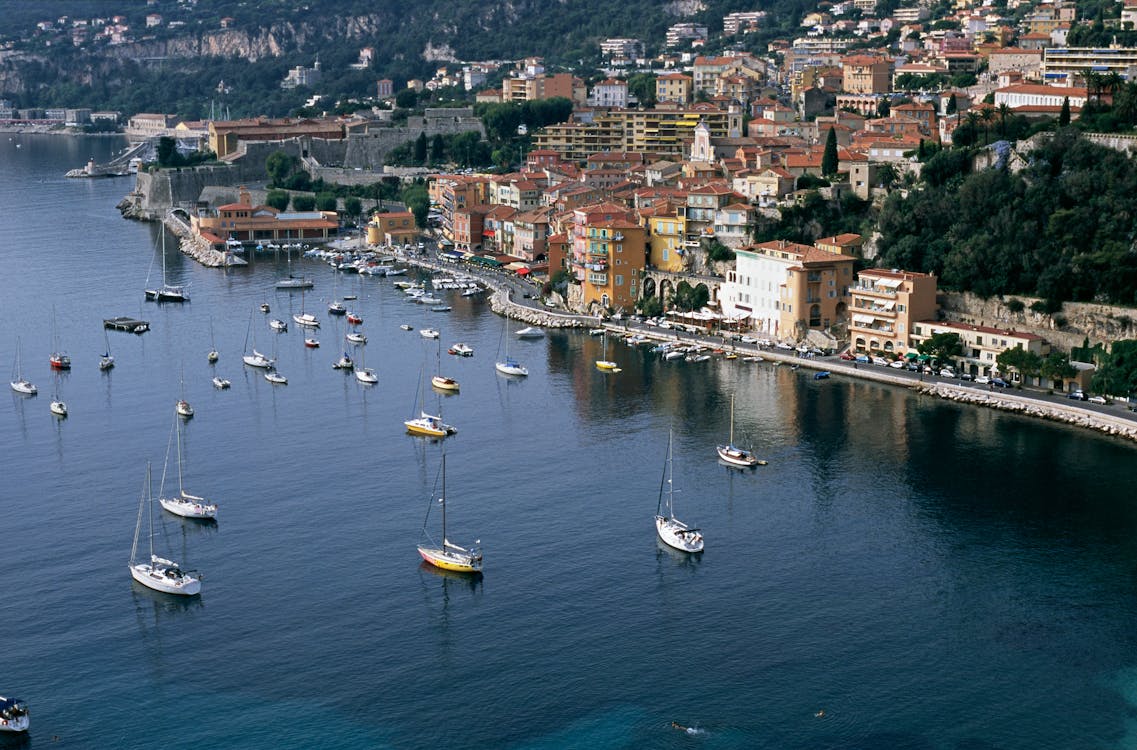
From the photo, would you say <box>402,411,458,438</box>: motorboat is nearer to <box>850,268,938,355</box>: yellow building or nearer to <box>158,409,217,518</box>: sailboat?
<box>158,409,217,518</box>: sailboat

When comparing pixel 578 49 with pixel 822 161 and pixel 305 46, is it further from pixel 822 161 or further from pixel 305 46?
pixel 822 161

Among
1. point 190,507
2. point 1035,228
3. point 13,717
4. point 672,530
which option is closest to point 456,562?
point 672,530

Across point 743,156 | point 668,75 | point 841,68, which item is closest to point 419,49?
point 668,75

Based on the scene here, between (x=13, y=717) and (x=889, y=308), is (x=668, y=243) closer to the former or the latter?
(x=889, y=308)

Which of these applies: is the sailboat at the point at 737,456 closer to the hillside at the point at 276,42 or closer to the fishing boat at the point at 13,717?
the fishing boat at the point at 13,717

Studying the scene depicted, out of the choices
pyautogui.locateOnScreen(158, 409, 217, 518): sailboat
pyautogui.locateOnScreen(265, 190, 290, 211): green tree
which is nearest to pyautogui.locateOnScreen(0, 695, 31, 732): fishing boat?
pyautogui.locateOnScreen(158, 409, 217, 518): sailboat

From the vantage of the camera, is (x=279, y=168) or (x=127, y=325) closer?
(x=127, y=325)

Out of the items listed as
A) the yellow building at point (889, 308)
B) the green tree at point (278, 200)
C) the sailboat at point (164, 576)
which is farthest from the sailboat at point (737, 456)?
the green tree at point (278, 200)
